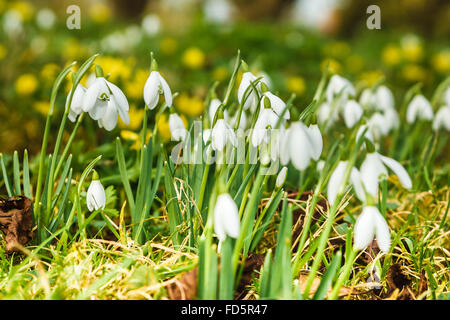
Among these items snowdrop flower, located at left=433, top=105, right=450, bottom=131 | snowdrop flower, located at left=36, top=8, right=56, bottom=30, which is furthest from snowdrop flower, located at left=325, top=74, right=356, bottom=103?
snowdrop flower, located at left=36, top=8, right=56, bottom=30

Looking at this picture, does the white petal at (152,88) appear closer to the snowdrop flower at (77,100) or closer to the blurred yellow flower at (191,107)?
the snowdrop flower at (77,100)

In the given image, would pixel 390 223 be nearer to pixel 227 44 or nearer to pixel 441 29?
pixel 227 44

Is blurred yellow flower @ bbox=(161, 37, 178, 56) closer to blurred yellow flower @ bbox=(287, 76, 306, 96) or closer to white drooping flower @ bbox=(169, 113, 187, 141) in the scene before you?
blurred yellow flower @ bbox=(287, 76, 306, 96)

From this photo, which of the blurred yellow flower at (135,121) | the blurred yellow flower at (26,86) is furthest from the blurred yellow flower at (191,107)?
the blurred yellow flower at (26,86)

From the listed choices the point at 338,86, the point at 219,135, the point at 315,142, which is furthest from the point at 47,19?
the point at 315,142

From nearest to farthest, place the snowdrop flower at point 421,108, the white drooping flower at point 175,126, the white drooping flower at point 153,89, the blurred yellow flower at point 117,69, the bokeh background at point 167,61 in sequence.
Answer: the white drooping flower at point 153,89 < the white drooping flower at point 175,126 < the snowdrop flower at point 421,108 < the blurred yellow flower at point 117,69 < the bokeh background at point 167,61

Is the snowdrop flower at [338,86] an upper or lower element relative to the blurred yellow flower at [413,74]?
lower
